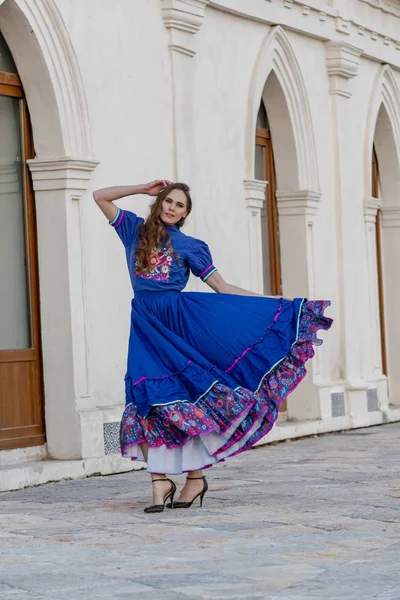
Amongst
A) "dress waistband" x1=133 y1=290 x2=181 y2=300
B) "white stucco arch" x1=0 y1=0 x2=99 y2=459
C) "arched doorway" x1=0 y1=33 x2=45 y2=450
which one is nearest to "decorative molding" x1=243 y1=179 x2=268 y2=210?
"white stucco arch" x1=0 y1=0 x2=99 y2=459

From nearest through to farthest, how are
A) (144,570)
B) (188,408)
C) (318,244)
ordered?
(144,570), (188,408), (318,244)

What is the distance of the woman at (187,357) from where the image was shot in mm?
7961

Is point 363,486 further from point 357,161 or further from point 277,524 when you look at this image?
point 357,161

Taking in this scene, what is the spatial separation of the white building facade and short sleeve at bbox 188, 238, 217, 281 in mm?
2403

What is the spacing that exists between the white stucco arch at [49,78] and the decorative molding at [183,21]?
151cm

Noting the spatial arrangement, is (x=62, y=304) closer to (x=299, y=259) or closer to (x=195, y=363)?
(x=195, y=363)

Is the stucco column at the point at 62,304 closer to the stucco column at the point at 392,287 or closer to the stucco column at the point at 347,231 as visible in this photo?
the stucco column at the point at 347,231

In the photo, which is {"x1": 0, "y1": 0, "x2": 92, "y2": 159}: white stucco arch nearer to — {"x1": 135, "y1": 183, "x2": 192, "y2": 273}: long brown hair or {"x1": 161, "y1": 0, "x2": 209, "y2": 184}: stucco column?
{"x1": 161, "y1": 0, "x2": 209, "y2": 184}: stucco column

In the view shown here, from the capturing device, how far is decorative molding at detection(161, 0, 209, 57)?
1182 centimetres

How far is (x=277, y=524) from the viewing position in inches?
292

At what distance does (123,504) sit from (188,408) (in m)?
0.92

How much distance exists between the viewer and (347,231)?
15.4 metres

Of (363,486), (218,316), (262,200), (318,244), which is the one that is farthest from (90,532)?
(318,244)

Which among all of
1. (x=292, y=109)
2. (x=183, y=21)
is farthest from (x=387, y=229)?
(x=183, y=21)
